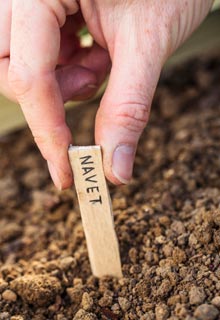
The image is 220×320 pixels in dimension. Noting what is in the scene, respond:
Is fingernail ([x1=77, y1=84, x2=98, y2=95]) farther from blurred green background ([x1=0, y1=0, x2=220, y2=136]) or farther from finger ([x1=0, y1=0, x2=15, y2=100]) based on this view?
blurred green background ([x1=0, y1=0, x2=220, y2=136])

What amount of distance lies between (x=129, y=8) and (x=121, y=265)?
2.11 feet

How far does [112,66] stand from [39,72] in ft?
0.57

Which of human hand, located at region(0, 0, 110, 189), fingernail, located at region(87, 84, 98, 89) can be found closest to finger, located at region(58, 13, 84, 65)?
fingernail, located at region(87, 84, 98, 89)

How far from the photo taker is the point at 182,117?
220cm

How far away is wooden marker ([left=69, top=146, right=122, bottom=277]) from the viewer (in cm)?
132


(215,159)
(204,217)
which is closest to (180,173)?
(215,159)

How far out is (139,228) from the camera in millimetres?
1535

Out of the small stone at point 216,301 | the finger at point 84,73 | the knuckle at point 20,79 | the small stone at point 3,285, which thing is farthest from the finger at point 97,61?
the small stone at point 216,301

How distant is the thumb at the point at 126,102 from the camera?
1.28m

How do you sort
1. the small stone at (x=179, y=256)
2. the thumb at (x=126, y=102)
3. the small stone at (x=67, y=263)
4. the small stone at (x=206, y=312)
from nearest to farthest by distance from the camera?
the small stone at (x=206, y=312) → the thumb at (x=126, y=102) → the small stone at (x=179, y=256) → the small stone at (x=67, y=263)

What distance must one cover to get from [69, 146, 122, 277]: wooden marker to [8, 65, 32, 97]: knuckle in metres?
0.17

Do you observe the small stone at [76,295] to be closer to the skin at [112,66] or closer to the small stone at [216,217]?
the skin at [112,66]

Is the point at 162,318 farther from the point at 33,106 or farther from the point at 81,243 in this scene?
the point at 33,106

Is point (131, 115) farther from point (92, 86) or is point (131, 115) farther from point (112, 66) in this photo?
point (92, 86)
